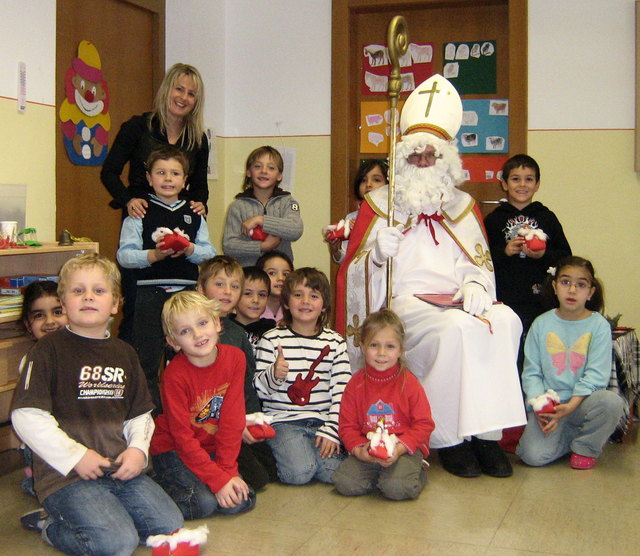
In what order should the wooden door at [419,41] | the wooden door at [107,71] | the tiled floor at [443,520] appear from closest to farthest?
1. the tiled floor at [443,520]
2. the wooden door at [107,71]
3. the wooden door at [419,41]

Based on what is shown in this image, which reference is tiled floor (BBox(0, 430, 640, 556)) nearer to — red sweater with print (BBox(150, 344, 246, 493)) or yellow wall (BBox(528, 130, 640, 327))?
red sweater with print (BBox(150, 344, 246, 493))

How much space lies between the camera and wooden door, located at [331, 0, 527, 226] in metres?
5.91

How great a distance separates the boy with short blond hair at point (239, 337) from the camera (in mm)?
3423

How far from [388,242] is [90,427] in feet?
5.37

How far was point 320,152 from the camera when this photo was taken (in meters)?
6.36

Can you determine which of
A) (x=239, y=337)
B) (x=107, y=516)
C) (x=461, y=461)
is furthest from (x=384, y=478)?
(x=107, y=516)

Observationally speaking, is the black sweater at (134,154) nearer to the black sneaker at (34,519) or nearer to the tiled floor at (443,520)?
the tiled floor at (443,520)

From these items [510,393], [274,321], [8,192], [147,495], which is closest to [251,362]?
[274,321]

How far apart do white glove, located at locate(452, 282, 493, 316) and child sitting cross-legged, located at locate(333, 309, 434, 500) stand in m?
0.44

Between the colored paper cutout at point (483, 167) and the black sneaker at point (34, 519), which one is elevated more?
the colored paper cutout at point (483, 167)

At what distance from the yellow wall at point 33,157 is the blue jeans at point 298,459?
194 cm

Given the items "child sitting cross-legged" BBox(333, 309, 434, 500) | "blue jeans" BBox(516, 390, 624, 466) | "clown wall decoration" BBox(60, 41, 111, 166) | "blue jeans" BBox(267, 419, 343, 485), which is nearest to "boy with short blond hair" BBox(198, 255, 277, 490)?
"blue jeans" BBox(267, 419, 343, 485)

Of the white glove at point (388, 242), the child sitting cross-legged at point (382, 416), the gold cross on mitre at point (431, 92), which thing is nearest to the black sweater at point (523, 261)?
the gold cross on mitre at point (431, 92)

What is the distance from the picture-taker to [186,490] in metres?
3.11
